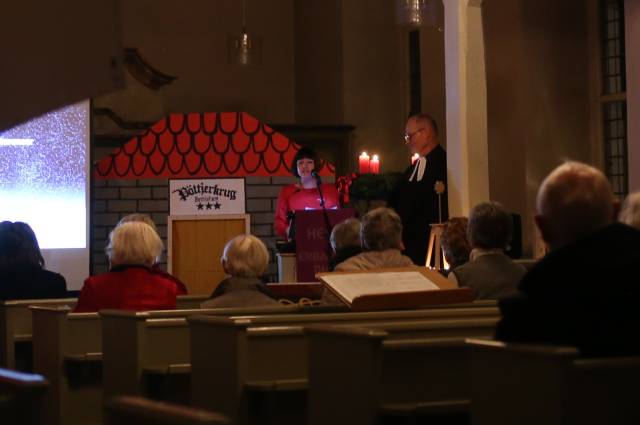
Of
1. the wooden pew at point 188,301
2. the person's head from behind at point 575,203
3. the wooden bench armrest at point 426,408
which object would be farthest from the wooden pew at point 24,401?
the wooden pew at point 188,301

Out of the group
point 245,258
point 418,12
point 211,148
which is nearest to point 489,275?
point 245,258

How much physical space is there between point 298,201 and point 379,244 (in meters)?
4.05

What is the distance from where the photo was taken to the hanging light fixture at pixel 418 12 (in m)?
9.38

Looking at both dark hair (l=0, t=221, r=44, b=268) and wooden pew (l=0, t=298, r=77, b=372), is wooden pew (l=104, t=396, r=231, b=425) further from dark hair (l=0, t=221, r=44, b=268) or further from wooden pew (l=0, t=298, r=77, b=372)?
dark hair (l=0, t=221, r=44, b=268)

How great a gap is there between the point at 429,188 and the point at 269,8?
27.1 ft

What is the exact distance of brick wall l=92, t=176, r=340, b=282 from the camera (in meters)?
11.1

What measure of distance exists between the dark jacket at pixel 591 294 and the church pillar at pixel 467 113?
488cm

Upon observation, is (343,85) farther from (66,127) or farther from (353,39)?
(66,127)

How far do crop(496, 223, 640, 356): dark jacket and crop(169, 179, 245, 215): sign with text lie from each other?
8223 mm

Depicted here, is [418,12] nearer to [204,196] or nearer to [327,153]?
[204,196]

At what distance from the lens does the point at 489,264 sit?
4934 millimetres

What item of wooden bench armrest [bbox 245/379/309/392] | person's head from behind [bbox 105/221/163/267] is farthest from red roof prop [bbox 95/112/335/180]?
wooden bench armrest [bbox 245/379/309/392]

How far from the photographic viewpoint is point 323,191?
368 inches

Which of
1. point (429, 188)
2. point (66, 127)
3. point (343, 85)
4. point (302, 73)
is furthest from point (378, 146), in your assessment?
point (429, 188)
